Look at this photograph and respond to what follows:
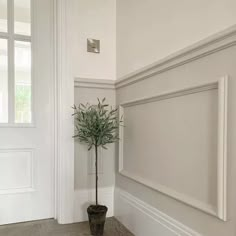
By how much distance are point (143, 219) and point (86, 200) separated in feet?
1.95

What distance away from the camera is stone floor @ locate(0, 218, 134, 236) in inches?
69.3

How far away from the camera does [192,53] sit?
1.21 m

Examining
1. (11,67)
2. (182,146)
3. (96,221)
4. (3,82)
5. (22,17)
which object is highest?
(22,17)

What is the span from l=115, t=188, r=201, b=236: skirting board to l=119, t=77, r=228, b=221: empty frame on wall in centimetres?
16

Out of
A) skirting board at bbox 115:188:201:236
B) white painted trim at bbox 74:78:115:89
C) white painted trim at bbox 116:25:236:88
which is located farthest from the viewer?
white painted trim at bbox 74:78:115:89

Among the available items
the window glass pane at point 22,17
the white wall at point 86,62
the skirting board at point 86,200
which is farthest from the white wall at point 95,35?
the skirting board at point 86,200

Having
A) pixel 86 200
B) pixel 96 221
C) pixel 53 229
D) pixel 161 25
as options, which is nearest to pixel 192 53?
pixel 161 25

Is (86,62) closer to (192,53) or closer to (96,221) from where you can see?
(192,53)

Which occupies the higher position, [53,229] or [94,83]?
[94,83]

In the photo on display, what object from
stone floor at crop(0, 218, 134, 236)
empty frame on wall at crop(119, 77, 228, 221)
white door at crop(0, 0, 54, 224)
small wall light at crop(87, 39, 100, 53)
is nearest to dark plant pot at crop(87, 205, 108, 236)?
stone floor at crop(0, 218, 134, 236)

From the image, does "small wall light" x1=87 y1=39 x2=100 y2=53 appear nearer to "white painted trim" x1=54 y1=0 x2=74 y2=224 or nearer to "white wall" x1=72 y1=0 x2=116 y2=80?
"white wall" x1=72 y1=0 x2=116 y2=80

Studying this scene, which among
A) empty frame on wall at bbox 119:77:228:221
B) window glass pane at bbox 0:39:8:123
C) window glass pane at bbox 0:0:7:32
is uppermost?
window glass pane at bbox 0:0:7:32

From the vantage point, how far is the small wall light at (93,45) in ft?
6.73

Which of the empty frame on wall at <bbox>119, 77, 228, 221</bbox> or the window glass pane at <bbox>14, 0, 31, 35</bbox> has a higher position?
the window glass pane at <bbox>14, 0, 31, 35</bbox>
